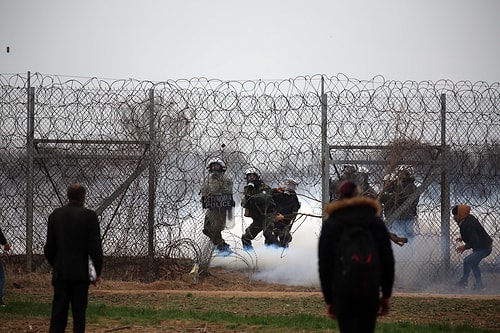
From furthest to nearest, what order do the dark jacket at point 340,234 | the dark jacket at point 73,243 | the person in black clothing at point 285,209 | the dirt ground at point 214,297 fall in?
the person in black clothing at point 285,209, the dirt ground at point 214,297, the dark jacket at point 73,243, the dark jacket at point 340,234

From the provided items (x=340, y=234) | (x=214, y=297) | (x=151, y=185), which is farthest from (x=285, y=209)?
(x=340, y=234)

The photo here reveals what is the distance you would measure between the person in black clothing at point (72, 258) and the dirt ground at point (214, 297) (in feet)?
4.46

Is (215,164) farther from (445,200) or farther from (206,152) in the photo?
(445,200)

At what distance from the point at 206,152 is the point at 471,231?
13.7 feet

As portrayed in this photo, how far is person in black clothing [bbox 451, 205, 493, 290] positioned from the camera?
1309 cm

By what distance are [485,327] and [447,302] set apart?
1899 mm

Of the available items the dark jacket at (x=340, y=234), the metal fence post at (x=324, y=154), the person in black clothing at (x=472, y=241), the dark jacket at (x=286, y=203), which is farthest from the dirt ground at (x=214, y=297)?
the dark jacket at (x=340, y=234)

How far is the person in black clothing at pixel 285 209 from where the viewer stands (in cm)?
1362

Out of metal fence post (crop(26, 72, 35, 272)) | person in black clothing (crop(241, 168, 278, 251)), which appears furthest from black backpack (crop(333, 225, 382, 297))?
metal fence post (crop(26, 72, 35, 272))

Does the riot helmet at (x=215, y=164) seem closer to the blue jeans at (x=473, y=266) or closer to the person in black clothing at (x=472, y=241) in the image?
the person in black clothing at (x=472, y=241)

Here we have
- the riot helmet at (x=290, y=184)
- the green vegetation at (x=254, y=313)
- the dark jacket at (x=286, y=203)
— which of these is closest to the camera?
the green vegetation at (x=254, y=313)

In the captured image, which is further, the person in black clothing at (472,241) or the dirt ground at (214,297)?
the person in black clothing at (472,241)

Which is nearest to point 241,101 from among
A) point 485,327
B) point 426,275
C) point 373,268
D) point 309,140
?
point 309,140

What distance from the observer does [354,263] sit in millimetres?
6016
